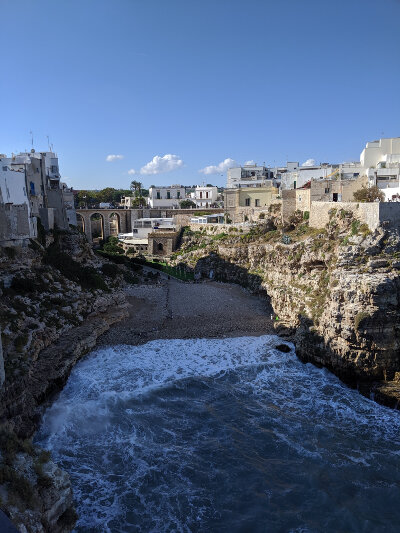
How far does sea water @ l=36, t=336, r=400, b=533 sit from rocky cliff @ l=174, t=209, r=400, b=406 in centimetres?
105

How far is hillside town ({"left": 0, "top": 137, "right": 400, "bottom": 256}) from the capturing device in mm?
21391

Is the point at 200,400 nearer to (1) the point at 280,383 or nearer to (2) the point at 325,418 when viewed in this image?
(1) the point at 280,383

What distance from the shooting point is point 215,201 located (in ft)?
189

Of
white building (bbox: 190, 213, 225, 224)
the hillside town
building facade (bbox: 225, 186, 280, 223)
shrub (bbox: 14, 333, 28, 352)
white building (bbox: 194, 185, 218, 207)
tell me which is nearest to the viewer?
shrub (bbox: 14, 333, 28, 352)

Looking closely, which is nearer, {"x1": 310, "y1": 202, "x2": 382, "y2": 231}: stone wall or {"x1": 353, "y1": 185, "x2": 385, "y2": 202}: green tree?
{"x1": 310, "y1": 202, "x2": 382, "y2": 231}: stone wall

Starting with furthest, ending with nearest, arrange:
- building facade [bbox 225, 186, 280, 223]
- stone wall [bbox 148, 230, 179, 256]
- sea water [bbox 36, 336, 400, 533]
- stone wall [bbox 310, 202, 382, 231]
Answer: stone wall [bbox 148, 230, 179, 256] < building facade [bbox 225, 186, 280, 223] < stone wall [bbox 310, 202, 382, 231] < sea water [bbox 36, 336, 400, 533]

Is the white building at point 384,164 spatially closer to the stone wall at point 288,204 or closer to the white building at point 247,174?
the stone wall at point 288,204

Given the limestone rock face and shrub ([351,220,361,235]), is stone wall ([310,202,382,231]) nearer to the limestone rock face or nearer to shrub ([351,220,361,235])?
shrub ([351,220,361,235])

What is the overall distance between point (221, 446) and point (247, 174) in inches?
1900

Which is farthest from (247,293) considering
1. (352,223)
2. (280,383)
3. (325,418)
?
(325,418)

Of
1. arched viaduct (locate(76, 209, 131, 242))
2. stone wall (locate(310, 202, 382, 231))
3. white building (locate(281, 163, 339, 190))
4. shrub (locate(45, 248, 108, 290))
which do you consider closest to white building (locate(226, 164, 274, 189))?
white building (locate(281, 163, 339, 190))

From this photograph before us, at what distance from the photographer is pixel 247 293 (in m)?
30.0

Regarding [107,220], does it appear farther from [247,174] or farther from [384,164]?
[384,164]

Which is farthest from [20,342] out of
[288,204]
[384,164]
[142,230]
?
[142,230]
